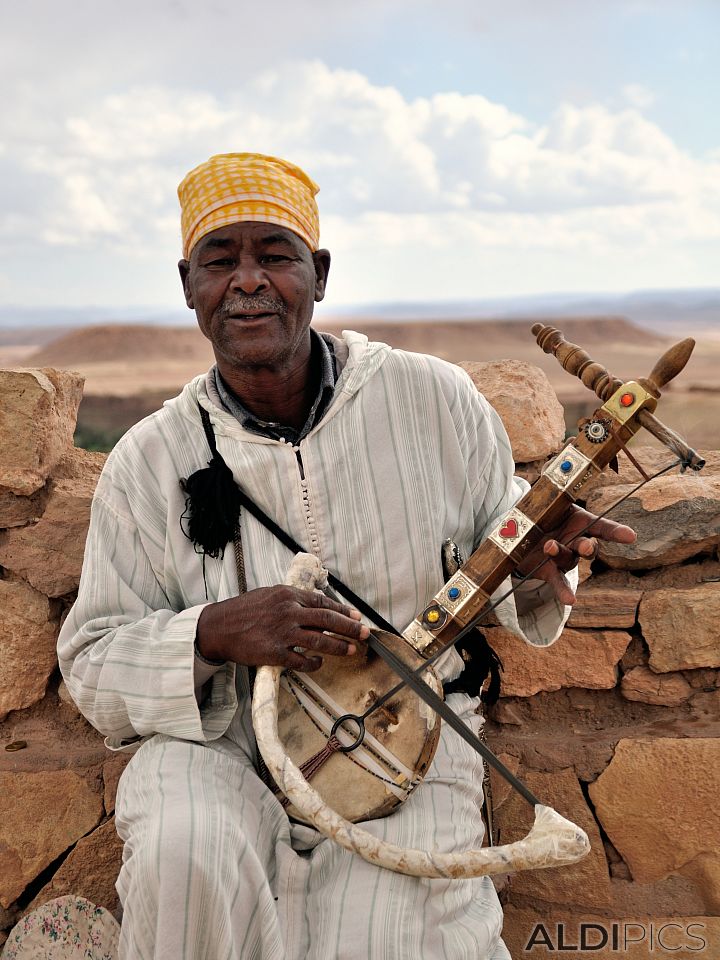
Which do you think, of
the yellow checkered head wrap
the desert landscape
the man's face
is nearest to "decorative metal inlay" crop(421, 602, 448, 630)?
the man's face

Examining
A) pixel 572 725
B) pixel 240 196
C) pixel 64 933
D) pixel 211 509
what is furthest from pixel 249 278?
pixel 64 933

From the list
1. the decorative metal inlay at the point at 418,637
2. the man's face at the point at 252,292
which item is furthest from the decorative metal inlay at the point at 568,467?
the man's face at the point at 252,292

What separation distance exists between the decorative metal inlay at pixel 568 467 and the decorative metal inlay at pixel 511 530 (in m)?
0.10

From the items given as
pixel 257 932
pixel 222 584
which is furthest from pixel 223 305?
pixel 257 932

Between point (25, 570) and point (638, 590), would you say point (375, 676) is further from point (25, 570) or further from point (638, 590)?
point (25, 570)

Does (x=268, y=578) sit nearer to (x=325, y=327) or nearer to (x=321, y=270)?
(x=321, y=270)

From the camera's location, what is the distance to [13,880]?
8.32ft

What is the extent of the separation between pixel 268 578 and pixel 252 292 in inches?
25.0

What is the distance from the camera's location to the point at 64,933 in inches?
95.8

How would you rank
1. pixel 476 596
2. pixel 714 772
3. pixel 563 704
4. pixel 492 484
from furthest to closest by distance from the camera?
1. pixel 563 704
2. pixel 714 772
3. pixel 492 484
4. pixel 476 596

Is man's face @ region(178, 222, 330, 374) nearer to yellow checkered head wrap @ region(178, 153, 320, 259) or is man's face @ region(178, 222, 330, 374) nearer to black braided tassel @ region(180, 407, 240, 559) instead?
yellow checkered head wrap @ region(178, 153, 320, 259)

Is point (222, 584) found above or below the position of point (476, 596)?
below

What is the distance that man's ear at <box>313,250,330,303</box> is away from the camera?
2.28 metres

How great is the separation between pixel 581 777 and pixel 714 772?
34 cm
